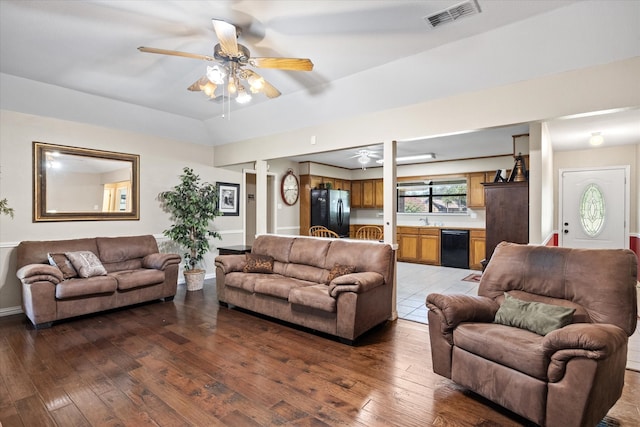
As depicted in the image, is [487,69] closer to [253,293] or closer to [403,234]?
[253,293]

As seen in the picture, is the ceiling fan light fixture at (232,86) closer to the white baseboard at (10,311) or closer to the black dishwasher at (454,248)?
the white baseboard at (10,311)

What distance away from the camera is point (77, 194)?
441 cm

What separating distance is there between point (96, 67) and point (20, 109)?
1.45 meters

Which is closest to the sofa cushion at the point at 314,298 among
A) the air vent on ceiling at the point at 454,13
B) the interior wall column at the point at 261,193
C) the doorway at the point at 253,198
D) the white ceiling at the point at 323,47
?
the interior wall column at the point at 261,193

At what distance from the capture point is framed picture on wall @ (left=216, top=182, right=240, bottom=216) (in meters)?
→ 6.07

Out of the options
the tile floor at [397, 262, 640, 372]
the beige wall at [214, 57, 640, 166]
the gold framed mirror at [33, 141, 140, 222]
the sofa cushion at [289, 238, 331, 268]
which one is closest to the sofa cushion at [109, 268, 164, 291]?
the gold framed mirror at [33, 141, 140, 222]

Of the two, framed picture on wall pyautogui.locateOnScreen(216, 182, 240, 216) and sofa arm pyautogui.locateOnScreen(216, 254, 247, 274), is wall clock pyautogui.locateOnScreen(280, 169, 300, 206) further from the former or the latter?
sofa arm pyautogui.locateOnScreen(216, 254, 247, 274)

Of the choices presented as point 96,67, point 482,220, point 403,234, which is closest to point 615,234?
point 482,220

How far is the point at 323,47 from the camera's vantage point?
115 inches

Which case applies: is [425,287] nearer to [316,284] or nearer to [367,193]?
[316,284]

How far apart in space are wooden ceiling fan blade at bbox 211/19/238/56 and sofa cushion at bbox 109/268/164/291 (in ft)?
10.1

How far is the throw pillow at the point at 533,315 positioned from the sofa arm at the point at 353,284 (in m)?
1.11

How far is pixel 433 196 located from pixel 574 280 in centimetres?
571

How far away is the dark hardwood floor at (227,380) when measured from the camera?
1.96 m
